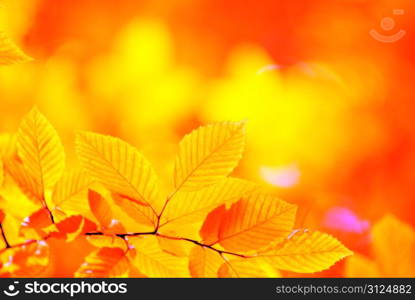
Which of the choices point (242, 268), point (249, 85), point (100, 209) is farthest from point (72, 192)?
point (249, 85)

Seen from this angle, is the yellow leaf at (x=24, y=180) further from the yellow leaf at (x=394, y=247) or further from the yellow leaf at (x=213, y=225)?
the yellow leaf at (x=394, y=247)

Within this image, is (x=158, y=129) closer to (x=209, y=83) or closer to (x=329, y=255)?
(x=209, y=83)

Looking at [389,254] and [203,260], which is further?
[389,254]

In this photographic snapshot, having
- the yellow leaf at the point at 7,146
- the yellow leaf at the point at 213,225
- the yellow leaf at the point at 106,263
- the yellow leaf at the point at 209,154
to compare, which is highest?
the yellow leaf at the point at 7,146

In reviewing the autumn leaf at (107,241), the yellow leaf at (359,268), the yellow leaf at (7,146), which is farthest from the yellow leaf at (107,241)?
the yellow leaf at (359,268)

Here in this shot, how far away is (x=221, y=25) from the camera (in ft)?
1.78

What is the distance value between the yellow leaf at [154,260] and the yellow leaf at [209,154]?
59mm

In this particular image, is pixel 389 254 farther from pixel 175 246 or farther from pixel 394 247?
pixel 175 246

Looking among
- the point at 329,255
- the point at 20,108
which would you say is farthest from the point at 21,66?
the point at 329,255

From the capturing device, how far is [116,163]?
0.31 meters

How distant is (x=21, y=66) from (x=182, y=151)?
11.9 inches

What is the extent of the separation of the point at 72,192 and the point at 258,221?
13cm

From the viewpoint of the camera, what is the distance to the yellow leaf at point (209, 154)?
1.03 feet

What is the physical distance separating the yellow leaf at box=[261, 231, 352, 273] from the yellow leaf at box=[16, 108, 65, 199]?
0.52 feet
